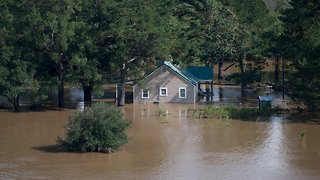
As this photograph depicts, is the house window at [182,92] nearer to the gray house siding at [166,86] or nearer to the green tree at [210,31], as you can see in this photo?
the gray house siding at [166,86]

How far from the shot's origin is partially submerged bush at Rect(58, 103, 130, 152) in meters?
31.8

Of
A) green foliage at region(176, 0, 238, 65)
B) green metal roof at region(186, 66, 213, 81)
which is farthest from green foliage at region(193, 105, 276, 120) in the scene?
green foliage at region(176, 0, 238, 65)

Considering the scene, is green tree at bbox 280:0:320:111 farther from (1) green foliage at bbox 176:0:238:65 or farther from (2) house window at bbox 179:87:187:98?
(1) green foliage at bbox 176:0:238:65

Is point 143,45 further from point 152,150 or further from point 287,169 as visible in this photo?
point 287,169

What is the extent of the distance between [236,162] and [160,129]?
1042cm

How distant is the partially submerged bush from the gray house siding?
768 inches

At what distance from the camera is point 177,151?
33500 mm

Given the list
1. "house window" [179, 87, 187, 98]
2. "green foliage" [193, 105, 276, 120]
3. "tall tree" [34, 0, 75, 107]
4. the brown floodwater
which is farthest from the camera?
"house window" [179, 87, 187, 98]

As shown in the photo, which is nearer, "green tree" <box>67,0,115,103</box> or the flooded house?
"green tree" <box>67,0,115,103</box>

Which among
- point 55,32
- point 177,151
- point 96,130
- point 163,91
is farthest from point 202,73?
point 96,130

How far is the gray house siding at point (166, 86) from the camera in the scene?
5222cm

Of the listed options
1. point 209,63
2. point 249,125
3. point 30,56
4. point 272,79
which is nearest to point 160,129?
point 249,125

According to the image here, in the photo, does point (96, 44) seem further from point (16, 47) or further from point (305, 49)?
point (305, 49)

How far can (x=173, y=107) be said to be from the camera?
50.3m
